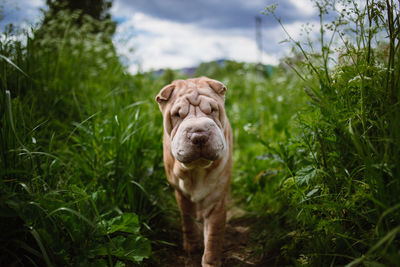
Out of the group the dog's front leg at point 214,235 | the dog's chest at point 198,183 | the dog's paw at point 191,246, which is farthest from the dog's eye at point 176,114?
the dog's paw at point 191,246

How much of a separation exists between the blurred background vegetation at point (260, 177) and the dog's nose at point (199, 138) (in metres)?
0.67

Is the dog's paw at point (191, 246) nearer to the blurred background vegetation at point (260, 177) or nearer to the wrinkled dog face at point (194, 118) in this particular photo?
the blurred background vegetation at point (260, 177)

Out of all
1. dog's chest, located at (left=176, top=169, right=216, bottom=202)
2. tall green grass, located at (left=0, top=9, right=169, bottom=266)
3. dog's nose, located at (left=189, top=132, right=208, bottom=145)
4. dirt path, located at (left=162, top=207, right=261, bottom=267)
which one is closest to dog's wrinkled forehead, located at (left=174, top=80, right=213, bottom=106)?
dog's nose, located at (left=189, top=132, right=208, bottom=145)

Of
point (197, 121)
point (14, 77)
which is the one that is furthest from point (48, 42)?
point (197, 121)

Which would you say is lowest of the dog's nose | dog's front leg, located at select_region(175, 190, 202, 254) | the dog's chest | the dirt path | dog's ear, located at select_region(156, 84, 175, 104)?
the dirt path

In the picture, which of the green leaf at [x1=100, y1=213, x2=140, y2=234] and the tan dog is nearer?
the tan dog

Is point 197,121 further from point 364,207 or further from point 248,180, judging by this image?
point 248,180

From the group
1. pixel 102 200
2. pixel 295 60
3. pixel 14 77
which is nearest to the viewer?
pixel 102 200

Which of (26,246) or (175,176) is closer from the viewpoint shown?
(26,246)

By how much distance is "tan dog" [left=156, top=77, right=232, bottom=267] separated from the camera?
1763 millimetres

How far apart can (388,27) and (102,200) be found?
2.15 metres

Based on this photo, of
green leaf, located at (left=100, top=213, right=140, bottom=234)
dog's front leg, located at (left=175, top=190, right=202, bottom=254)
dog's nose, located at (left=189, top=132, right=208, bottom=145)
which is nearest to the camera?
dog's nose, located at (left=189, top=132, right=208, bottom=145)

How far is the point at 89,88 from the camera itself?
11.9 ft

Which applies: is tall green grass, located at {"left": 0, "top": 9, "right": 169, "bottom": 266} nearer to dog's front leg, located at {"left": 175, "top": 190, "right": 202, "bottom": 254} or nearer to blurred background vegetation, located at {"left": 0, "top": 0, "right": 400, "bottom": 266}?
blurred background vegetation, located at {"left": 0, "top": 0, "right": 400, "bottom": 266}
